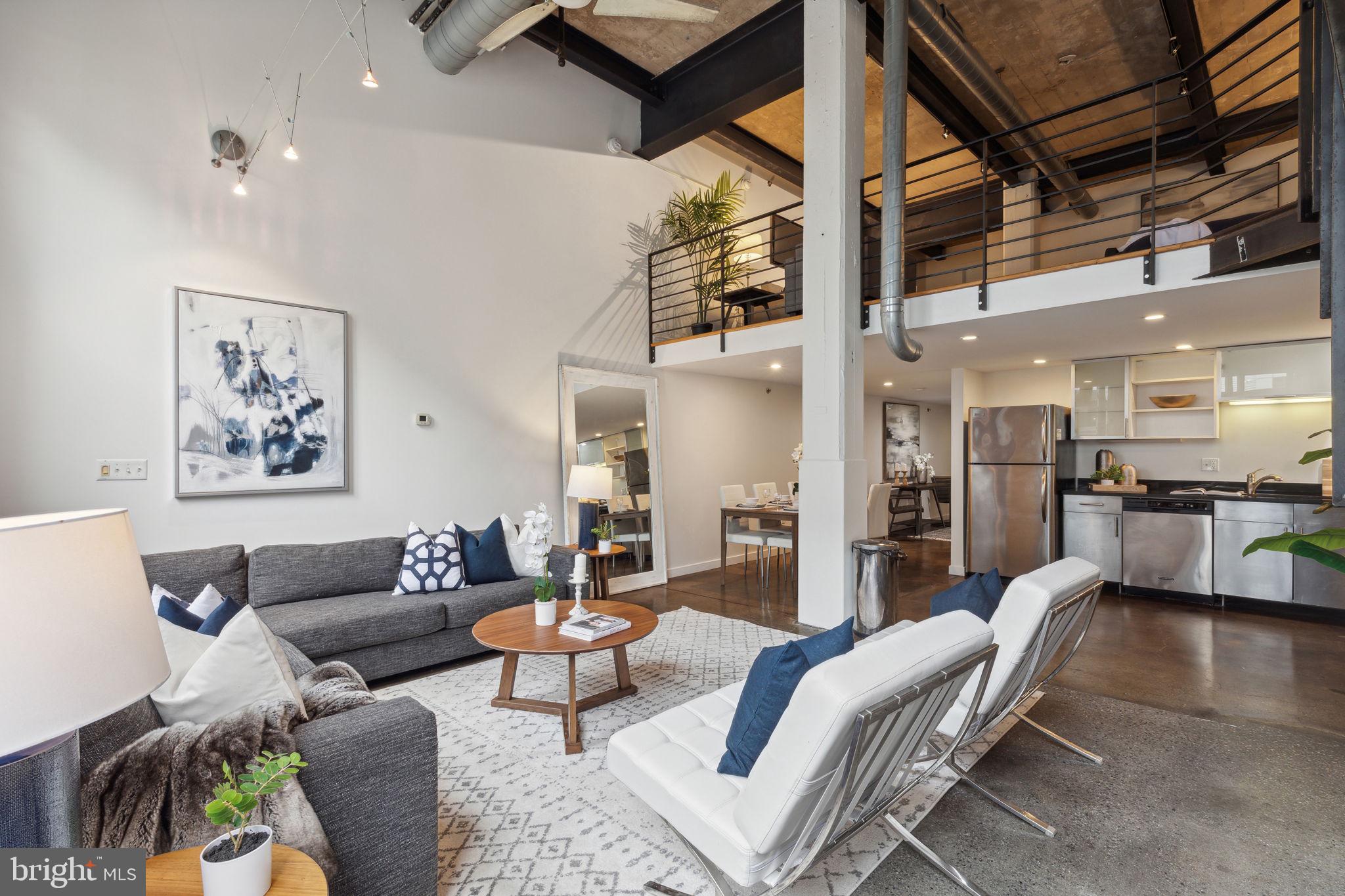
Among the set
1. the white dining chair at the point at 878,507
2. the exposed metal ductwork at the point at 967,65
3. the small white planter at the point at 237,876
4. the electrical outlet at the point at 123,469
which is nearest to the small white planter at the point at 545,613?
the small white planter at the point at 237,876

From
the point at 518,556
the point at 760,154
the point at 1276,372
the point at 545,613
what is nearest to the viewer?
the point at 545,613

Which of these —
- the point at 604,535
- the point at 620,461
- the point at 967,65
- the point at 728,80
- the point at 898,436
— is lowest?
the point at 604,535

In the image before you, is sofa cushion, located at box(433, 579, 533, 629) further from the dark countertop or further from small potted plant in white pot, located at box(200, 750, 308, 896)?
the dark countertop

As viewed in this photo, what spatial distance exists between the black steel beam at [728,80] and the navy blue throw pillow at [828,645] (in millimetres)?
4935

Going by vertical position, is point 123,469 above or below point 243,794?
above

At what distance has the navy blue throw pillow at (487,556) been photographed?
4250 mm

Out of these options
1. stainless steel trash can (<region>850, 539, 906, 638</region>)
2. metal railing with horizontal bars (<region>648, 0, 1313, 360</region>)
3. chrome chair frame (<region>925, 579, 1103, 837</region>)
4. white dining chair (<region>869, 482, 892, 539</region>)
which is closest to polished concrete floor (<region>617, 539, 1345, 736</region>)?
stainless steel trash can (<region>850, 539, 906, 638</region>)

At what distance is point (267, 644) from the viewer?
1.64 metres

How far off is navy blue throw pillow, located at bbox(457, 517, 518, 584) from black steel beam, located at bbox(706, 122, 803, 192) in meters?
4.99

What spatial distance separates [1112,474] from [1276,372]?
1436mm

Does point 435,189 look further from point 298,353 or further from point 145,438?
point 145,438

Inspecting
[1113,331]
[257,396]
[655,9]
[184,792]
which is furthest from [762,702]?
[1113,331]

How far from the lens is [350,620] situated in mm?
3385

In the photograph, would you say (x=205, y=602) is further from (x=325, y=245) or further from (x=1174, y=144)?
(x=1174, y=144)
